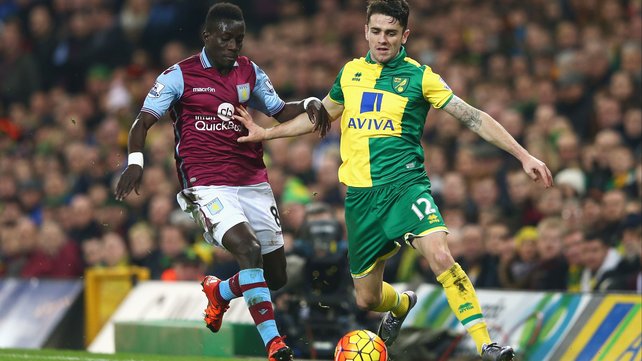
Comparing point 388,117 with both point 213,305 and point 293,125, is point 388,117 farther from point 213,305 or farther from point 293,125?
point 213,305

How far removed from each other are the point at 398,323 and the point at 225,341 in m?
2.94

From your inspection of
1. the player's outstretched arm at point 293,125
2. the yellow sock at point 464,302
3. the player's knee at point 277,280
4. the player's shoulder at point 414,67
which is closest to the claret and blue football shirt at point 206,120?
the player's outstretched arm at point 293,125

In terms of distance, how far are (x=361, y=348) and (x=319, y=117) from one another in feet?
6.23

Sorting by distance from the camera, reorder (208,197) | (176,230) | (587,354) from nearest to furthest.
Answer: (208,197), (587,354), (176,230)

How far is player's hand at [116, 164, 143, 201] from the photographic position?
35.6 ft

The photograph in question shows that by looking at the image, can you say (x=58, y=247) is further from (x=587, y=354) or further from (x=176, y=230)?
(x=587, y=354)

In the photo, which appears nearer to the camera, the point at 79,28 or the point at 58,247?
the point at 58,247

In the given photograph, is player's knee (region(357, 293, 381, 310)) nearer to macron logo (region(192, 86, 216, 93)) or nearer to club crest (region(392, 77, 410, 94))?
club crest (region(392, 77, 410, 94))

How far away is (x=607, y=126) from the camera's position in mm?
16422

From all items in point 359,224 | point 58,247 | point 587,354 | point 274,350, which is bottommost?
point 58,247

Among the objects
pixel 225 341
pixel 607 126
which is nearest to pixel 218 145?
pixel 225 341

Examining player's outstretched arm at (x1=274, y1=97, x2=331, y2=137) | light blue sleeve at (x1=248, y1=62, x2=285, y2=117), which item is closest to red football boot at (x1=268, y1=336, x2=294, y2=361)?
player's outstretched arm at (x1=274, y1=97, x2=331, y2=137)

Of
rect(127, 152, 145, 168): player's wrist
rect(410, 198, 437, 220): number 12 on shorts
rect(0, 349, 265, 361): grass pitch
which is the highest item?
rect(127, 152, 145, 168): player's wrist

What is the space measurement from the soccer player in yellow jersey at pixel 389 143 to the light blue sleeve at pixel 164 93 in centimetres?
131
